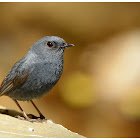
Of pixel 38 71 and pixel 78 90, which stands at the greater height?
pixel 38 71

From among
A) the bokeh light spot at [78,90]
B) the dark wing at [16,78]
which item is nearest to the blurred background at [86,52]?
the bokeh light spot at [78,90]

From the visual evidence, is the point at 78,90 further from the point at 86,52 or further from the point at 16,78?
the point at 16,78

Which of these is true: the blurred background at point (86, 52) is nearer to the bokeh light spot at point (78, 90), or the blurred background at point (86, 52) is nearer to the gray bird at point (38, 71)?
the bokeh light spot at point (78, 90)

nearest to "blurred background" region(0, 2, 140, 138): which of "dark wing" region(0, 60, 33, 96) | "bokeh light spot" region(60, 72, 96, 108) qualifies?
"bokeh light spot" region(60, 72, 96, 108)

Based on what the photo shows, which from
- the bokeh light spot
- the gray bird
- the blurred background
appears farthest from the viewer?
the bokeh light spot

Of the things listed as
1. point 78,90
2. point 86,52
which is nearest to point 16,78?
point 78,90

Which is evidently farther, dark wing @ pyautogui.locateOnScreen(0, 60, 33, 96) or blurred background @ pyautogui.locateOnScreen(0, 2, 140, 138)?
blurred background @ pyautogui.locateOnScreen(0, 2, 140, 138)

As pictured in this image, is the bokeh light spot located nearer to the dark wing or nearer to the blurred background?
the blurred background

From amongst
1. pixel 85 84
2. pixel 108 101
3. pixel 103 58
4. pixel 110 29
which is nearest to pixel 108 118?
pixel 108 101
